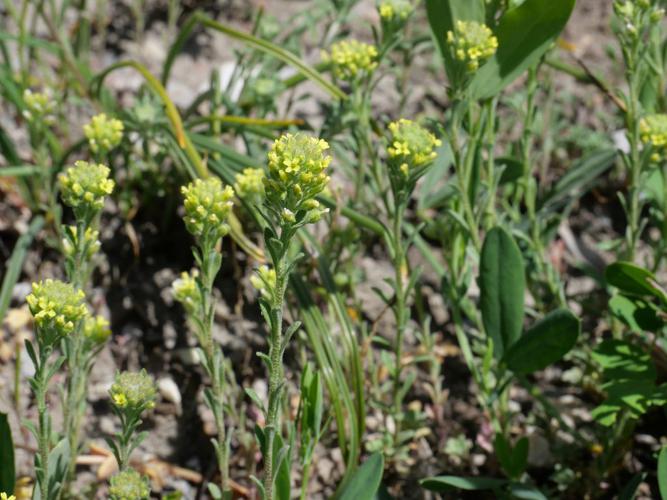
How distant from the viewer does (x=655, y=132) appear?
2.74 m

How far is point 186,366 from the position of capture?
131 inches

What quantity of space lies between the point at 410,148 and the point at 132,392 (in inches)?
36.1

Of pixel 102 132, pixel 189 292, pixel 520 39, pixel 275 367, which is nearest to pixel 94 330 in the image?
pixel 189 292

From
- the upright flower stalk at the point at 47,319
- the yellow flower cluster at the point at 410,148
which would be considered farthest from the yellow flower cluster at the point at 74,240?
the yellow flower cluster at the point at 410,148

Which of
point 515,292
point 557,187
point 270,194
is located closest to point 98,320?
point 270,194

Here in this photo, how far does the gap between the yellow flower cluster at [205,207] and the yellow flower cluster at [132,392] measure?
375 mm

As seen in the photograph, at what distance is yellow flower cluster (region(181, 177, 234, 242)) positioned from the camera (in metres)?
2.24

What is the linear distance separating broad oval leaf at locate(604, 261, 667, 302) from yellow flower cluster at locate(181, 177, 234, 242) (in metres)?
1.10

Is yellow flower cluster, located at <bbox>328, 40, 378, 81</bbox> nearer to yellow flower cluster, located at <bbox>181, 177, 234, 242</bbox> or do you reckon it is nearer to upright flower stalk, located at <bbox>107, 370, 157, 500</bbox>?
yellow flower cluster, located at <bbox>181, 177, 234, 242</bbox>

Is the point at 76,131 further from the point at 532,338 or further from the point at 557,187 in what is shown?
the point at 532,338

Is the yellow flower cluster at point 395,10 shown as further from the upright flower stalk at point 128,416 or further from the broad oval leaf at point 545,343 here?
the upright flower stalk at point 128,416

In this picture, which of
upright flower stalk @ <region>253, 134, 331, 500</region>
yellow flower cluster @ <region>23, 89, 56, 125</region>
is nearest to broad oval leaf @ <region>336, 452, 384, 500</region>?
upright flower stalk @ <region>253, 134, 331, 500</region>

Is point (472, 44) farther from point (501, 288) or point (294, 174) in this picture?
point (294, 174)

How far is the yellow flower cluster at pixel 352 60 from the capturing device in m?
2.88
